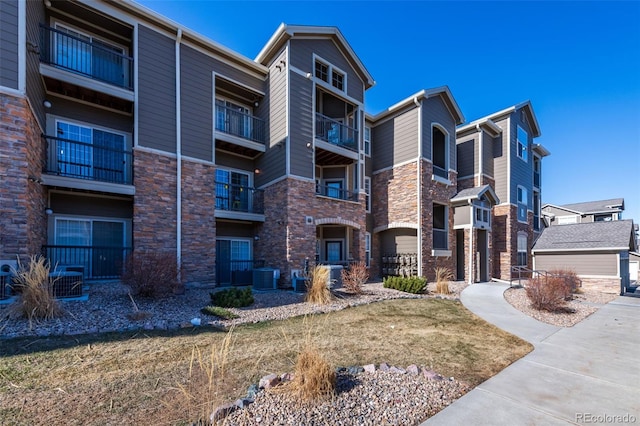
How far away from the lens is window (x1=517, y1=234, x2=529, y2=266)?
20.7 meters

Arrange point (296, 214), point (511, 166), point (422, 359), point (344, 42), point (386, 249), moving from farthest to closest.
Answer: point (511, 166), point (386, 249), point (344, 42), point (296, 214), point (422, 359)

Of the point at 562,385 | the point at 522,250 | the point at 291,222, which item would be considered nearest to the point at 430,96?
the point at 291,222

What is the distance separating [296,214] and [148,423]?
10065mm

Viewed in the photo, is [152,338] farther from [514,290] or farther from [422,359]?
[514,290]

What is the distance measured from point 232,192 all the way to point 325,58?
26.7ft

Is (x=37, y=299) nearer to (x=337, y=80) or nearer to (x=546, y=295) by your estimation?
(x=546, y=295)

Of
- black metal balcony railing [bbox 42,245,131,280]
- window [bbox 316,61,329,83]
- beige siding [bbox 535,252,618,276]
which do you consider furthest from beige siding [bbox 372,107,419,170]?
black metal balcony railing [bbox 42,245,131,280]

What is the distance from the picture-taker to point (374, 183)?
60.7 ft

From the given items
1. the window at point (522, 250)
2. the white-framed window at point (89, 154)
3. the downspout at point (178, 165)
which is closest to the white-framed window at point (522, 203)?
the window at point (522, 250)

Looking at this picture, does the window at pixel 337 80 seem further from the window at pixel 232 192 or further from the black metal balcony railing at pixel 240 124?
the window at pixel 232 192

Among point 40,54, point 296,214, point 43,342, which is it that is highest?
point 40,54

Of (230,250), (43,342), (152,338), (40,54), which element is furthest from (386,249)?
(40,54)

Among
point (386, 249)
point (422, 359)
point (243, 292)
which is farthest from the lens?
point (386, 249)

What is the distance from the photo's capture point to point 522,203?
70.8 feet
